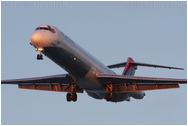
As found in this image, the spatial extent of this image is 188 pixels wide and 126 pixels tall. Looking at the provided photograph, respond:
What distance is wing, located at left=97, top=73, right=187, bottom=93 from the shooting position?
1391 inches

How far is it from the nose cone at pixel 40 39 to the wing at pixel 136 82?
6801 mm

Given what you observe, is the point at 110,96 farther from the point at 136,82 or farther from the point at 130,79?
the point at 136,82

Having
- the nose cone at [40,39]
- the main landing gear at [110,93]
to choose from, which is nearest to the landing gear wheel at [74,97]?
the main landing gear at [110,93]

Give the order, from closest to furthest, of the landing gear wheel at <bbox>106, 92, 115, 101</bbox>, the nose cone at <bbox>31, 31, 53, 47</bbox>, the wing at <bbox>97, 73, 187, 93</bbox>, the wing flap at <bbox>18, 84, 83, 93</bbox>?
the nose cone at <bbox>31, 31, 53, 47</bbox>
the wing at <bbox>97, 73, 187, 93</bbox>
the landing gear wheel at <bbox>106, 92, 115, 101</bbox>
the wing flap at <bbox>18, 84, 83, 93</bbox>

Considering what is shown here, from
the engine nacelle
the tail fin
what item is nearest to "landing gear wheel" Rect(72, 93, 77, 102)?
the engine nacelle

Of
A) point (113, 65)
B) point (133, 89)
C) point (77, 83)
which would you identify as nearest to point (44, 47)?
point (77, 83)

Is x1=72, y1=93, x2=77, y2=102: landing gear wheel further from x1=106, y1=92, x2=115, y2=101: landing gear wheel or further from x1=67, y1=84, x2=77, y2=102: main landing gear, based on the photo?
x1=106, y1=92, x2=115, y2=101: landing gear wheel

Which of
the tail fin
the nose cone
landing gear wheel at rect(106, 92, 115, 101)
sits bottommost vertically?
landing gear wheel at rect(106, 92, 115, 101)

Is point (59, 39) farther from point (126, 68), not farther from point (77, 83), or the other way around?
point (126, 68)

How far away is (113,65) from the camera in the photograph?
45656 millimetres

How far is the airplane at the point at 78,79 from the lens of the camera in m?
31.3

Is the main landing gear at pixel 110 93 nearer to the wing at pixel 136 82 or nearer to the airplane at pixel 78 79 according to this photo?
the airplane at pixel 78 79

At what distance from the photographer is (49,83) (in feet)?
134

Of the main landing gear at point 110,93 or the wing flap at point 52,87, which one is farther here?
the wing flap at point 52,87
